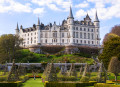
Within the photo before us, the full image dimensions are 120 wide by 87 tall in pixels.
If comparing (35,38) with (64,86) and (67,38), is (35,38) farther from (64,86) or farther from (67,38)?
(64,86)

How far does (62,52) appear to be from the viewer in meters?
80.0

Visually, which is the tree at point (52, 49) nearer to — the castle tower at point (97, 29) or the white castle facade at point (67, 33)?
the white castle facade at point (67, 33)

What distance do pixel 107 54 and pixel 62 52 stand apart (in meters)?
40.1

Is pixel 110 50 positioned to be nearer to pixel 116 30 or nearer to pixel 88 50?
pixel 116 30

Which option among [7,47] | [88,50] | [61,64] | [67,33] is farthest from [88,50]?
[7,47]

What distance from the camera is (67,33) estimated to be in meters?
86.7

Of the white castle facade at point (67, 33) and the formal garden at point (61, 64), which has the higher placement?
the white castle facade at point (67, 33)

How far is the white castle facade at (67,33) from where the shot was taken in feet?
282

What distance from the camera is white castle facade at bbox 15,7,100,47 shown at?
85.9 m

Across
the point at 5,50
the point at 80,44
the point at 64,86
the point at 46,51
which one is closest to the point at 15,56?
the point at 5,50

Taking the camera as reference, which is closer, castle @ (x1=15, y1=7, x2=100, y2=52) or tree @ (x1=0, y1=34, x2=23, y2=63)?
tree @ (x1=0, y1=34, x2=23, y2=63)

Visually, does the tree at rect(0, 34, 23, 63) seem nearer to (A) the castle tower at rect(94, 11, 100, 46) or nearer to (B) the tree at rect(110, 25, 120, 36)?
(B) the tree at rect(110, 25, 120, 36)

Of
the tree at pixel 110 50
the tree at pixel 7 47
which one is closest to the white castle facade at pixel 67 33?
the tree at pixel 7 47

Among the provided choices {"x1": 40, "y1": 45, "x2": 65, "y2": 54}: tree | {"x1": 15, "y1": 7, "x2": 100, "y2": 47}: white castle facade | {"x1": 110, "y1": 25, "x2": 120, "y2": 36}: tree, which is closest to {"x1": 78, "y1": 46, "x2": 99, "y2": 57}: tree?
{"x1": 15, "y1": 7, "x2": 100, "y2": 47}: white castle facade
